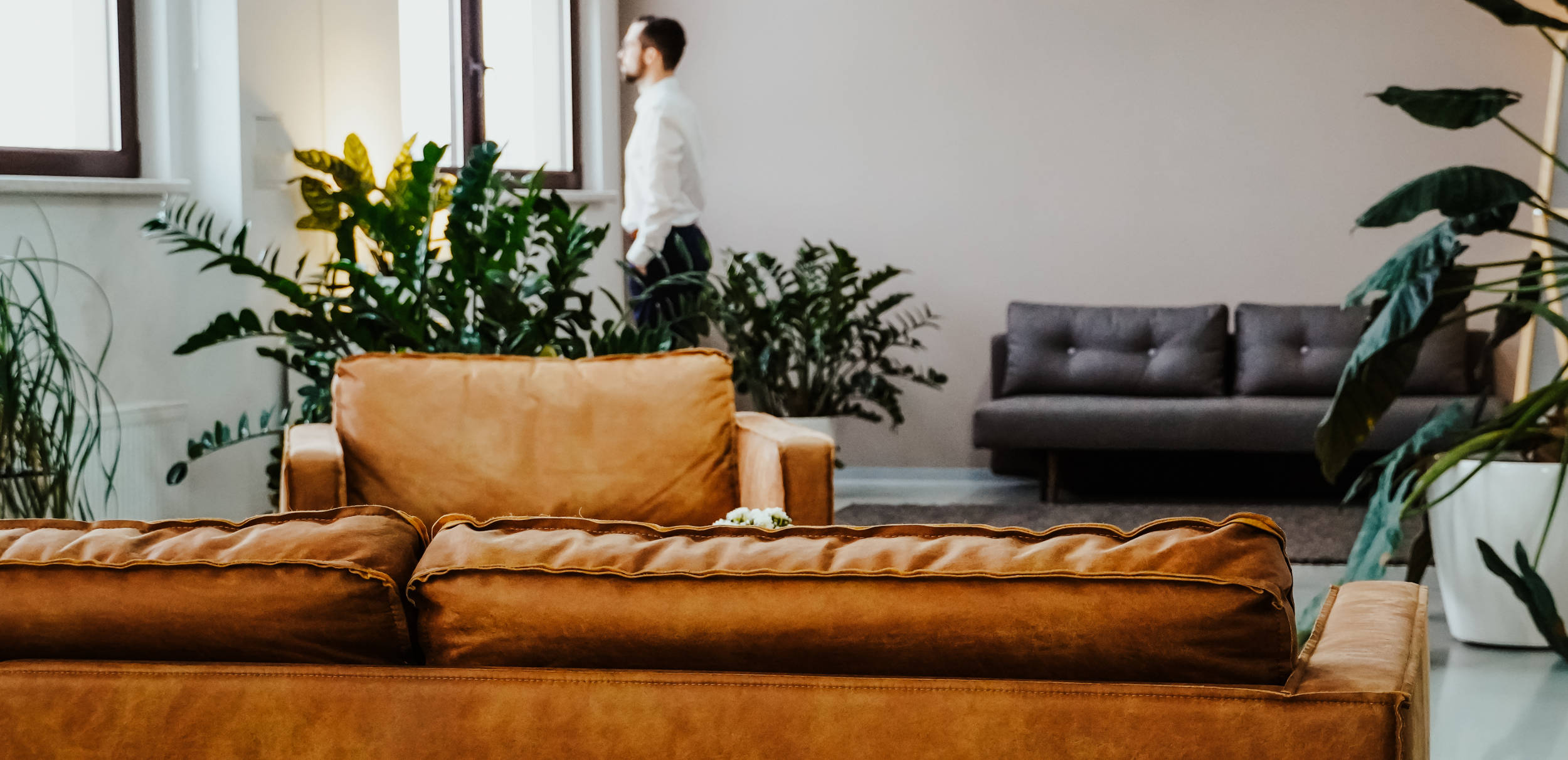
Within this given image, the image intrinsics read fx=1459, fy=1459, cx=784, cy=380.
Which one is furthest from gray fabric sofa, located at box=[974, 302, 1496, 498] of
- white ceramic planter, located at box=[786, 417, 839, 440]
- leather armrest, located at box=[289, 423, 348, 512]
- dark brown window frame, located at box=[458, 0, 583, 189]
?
leather armrest, located at box=[289, 423, 348, 512]

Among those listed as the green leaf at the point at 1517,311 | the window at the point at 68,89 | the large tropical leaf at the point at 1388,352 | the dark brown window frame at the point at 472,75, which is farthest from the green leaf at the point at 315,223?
the green leaf at the point at 1517,311

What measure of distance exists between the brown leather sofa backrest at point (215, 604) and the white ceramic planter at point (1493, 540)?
275 cm

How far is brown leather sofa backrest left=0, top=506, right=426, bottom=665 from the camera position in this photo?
3.53 feet

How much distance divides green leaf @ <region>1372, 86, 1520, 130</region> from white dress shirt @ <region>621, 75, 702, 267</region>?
2779 millimetres

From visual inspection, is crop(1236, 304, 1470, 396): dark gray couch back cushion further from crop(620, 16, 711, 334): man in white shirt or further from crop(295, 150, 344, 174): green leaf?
crop(295, 150, 344, 174): green leaf

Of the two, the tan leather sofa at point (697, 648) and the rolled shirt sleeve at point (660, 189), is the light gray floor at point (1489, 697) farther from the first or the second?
the rolled shirt sleeve at point (660, 189)

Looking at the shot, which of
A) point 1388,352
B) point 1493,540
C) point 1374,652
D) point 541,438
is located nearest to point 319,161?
point 541,438

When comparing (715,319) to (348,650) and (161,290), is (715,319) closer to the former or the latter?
(161,290)

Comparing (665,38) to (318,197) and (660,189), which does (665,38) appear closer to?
(660,189)

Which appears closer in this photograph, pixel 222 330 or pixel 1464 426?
pixel 1464 426

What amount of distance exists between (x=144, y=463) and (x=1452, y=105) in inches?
120

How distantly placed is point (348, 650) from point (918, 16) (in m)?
5.36

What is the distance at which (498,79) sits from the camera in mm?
5633

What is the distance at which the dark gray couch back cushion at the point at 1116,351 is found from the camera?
5.66 m
